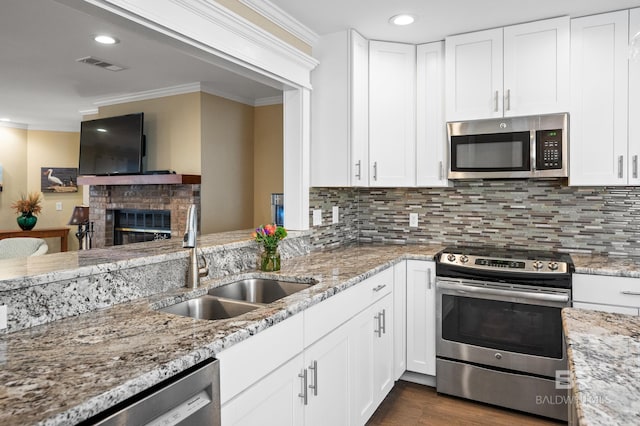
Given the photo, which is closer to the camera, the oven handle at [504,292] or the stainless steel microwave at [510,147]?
the oven handle at [504,292]

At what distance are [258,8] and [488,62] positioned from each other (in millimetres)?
1577

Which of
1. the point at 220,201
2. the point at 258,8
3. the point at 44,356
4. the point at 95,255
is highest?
the point at 258,8

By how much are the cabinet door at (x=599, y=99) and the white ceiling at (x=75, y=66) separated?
2.35 meters

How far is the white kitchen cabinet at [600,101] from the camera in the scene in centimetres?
256

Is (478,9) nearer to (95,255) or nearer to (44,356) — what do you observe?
(95,255)

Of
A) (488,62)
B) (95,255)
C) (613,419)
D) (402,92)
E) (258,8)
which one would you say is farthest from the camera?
(402,92)

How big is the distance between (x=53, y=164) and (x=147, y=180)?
3.39 m

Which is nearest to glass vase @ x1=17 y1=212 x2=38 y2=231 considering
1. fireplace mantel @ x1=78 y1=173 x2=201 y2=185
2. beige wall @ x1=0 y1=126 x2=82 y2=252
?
beige wall @ x1=0 y1=126 x2=82 y2=252

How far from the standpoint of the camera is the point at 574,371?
37.4 inches

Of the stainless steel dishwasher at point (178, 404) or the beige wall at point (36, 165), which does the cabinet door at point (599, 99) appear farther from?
the beige wall at point (36, 165)

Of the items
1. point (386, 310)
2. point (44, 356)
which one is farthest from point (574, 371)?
point (386, 310)

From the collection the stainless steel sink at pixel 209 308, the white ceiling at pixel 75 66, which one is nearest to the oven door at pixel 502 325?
the stainless steel sink at pixel 209 308

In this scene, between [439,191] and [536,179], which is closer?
[536,179]

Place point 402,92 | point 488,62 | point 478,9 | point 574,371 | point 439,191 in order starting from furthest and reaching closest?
1. point 439,191
2. point 402,92
3. point 488,62
4. point 478,9
5. point 574,371
